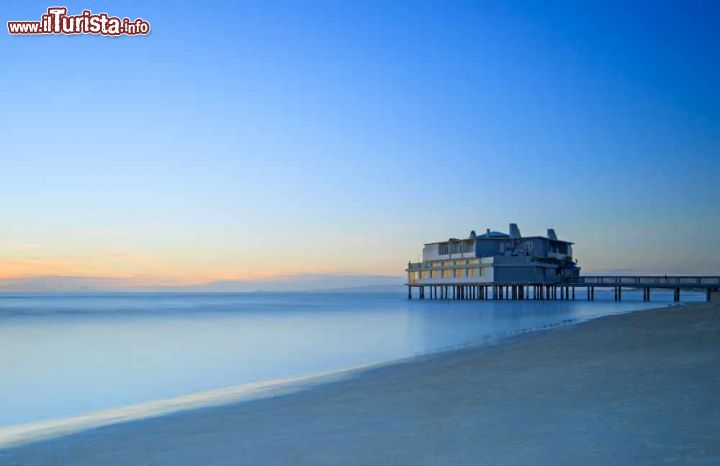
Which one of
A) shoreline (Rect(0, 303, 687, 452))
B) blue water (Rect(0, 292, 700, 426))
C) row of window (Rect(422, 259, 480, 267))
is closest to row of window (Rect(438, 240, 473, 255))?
row of window (Rect(422, 259, 480, 267))

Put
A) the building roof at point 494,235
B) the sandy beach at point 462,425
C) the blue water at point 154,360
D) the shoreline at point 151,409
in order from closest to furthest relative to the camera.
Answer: the sandy beach at point 462,425 < the shoreline at point 151,409 < the blue water at point 154,360 < the building roof at point 494,235

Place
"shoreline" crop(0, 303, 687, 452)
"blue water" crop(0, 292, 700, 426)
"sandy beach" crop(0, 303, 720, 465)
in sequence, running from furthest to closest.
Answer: "blue water" crop(0, 292, 700, 426), "shoreline" crop(0, 303, 687, 452), "sandy beach" crop(0, 303, 720, 465)

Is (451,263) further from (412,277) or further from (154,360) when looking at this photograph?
(154,360)

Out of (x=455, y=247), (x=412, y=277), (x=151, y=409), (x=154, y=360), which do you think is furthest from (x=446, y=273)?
(x=151, y=409)

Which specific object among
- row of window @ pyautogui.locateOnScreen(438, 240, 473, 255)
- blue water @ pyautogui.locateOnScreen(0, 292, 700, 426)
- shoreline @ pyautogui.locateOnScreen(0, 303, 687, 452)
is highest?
row of window @ pyautogui.locateOnScreen(438, 240, 473, 255)

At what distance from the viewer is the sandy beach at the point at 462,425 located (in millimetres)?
4875

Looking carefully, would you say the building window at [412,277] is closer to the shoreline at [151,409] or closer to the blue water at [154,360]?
the blue water at [154,360]

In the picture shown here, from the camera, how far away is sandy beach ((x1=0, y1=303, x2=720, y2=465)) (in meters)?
4.88

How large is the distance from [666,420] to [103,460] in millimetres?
5176

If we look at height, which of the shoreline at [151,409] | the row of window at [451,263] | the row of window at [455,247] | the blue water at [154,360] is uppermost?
the row of window at [455,247]

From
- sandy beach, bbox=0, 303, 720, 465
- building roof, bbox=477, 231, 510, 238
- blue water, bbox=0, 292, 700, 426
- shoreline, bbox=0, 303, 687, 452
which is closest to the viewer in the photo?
sandy beach, bbox=0, 303, 720, 465

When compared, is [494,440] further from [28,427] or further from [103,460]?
[28,427]

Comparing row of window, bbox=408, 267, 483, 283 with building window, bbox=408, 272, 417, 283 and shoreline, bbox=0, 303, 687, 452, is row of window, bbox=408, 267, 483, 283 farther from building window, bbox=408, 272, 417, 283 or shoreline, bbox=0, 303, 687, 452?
shoreline, bbox=0, 303, 687, 452

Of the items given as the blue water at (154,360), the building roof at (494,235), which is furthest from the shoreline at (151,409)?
the building roof at (494,235)
